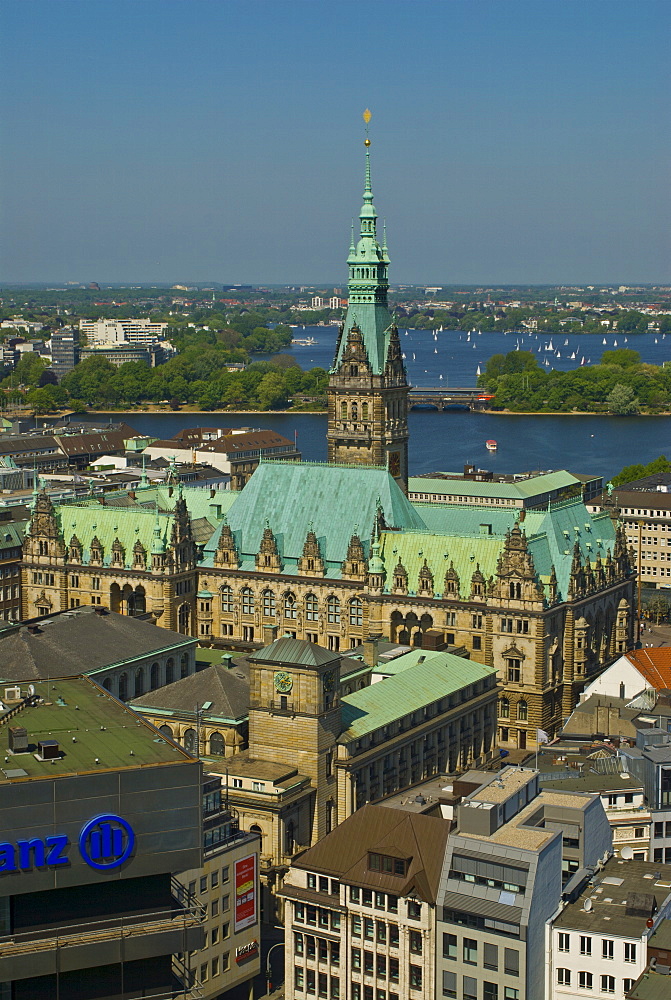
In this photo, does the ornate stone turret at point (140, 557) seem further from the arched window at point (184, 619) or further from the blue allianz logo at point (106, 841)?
the blue allianz logo at point (106, 841)

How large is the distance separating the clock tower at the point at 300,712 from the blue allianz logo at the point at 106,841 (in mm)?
35970

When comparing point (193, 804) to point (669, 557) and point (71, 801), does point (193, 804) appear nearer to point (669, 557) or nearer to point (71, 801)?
point (71, 801)

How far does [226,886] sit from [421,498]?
4845 inches

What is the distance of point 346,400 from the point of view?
138625 mm

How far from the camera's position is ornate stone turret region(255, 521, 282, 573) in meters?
120

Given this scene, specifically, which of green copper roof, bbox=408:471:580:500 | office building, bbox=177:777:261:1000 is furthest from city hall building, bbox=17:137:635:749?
green copper roof, bbox=408:471:580:500

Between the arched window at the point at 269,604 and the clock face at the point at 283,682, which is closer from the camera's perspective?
the clock face at the point at 283,682

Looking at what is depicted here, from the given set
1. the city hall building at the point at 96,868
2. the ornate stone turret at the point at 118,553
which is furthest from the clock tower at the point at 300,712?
the ornate stone turret at the point at 118,553

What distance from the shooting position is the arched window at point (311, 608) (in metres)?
119

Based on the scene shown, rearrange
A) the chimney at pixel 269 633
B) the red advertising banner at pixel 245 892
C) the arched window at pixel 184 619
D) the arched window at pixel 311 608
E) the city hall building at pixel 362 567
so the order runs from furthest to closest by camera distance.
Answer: the arched window at pixel 184 619, the arched window at pixel 311 608, the chimney at pixel 269 633, the city hall building at pixel 362 567, the red advertising banner at pixel 245 892

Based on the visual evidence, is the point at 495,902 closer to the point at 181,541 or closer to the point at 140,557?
the point at 181,541

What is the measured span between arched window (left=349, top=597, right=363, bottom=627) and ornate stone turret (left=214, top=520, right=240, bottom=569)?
33.9 ft

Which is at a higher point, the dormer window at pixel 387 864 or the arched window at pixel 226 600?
the arched window at pixel 226 600

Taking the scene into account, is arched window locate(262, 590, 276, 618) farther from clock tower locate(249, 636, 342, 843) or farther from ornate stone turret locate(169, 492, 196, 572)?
clock tower locate(249, 636, 342, 843)
